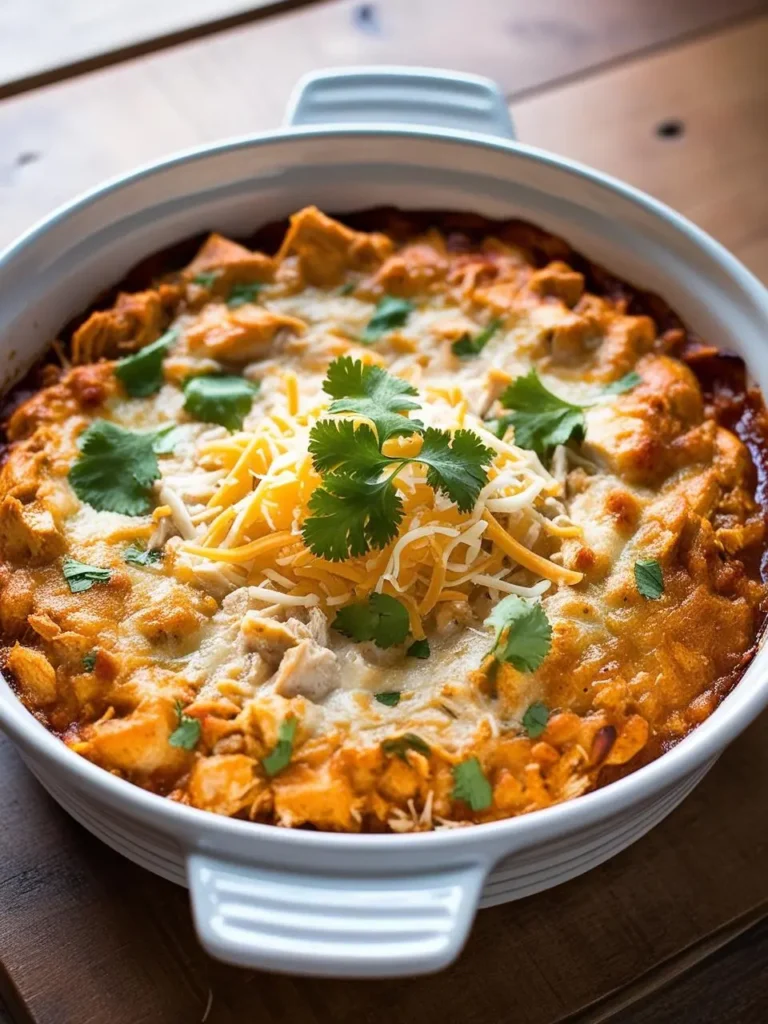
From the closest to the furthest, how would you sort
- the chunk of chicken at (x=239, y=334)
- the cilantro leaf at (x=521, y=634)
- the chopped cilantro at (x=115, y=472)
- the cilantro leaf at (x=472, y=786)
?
the cilantro leaf at (x=472, y=786), the cilantro leaf at (x=521, y=634), the chopped cilantro at (x=115, y=472), the chunk of chicken at (x=239, y=334)

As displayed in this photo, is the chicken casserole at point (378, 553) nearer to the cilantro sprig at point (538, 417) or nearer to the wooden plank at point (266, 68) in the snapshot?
the cilantro sprig at point (538, 417)

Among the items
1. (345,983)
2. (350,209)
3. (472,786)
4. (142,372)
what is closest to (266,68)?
(350,209)

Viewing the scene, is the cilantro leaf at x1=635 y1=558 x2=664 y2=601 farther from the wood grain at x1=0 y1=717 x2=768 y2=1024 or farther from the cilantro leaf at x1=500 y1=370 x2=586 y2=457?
the wood grain at x1=0 y1=717 x2=768 y2=1024

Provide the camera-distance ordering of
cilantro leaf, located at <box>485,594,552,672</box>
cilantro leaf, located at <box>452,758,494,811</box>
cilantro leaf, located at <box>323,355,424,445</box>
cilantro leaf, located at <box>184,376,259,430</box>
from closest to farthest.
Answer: cilantro leaf, located at <box>452,758,494,811</box> → cilantro leaf, located at <box>485,594,552,672</box> → cilantro leaf, located at <box>323,355,424,445</box> → cilantro leaf, located at <box>184,376,259,430</box>

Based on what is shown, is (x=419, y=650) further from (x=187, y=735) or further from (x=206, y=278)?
(x=206, y=278)

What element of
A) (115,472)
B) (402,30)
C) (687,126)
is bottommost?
(115,472)

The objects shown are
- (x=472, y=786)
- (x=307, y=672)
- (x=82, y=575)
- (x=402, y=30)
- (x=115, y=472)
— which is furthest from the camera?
(x=402, y=30)

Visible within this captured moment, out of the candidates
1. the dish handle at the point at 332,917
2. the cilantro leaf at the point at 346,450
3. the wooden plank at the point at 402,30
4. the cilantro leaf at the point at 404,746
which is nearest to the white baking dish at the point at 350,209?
the dish handle at the point at 332,917

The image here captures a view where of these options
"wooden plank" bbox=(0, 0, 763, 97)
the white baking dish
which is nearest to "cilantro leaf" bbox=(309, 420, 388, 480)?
the white baking dish
